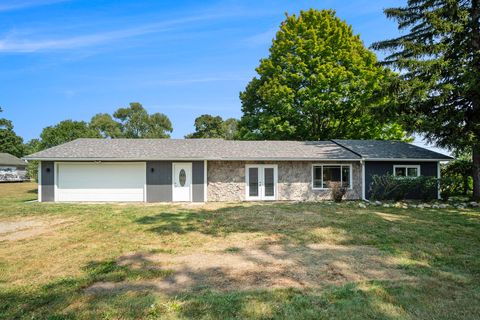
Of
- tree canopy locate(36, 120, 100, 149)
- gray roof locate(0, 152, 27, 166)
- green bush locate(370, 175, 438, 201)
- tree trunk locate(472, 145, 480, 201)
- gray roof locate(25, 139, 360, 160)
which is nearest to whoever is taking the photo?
tree trunk locate(472, 145, 480, 201)

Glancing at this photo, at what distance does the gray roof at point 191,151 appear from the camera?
48.1 ft

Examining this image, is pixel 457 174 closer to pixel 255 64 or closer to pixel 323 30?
pixel 323 30

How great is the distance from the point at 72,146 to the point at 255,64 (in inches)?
664

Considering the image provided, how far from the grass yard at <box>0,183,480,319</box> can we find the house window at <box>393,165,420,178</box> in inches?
239

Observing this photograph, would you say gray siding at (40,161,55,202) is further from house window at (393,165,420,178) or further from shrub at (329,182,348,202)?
house window at (393,165,420,178)

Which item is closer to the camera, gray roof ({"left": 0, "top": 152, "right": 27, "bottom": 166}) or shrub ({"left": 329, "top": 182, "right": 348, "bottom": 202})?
shrub ({"left": 329, "top": 182, "right": 348, "bottom": 202})

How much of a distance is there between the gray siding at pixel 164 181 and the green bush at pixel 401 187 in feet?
31.1

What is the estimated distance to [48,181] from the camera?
581 inches

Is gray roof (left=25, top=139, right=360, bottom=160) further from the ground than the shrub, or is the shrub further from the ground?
gray roof (left=25, top=139, right=360, bottom=160)

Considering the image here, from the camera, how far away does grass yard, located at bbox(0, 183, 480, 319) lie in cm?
356

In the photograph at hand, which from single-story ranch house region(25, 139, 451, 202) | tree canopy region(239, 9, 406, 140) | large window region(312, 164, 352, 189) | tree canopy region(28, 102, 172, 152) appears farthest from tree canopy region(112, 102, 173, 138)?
large window region(312, 164, 352, 189)

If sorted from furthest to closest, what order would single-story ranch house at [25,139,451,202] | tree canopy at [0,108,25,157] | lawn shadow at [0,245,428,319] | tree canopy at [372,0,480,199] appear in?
tree canopy at [0,108,25,157]
single-story ranch house at [25,139,451,202]
tree canopy at [372,0,480,199]
lawn shadow at [0,245,428,319]

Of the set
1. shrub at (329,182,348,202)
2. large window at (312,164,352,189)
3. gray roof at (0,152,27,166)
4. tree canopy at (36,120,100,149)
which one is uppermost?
tree canopy at (36,120,100,149)

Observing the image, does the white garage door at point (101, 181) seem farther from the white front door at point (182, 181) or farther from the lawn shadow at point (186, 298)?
the lawn shadow at point (186, 298)
